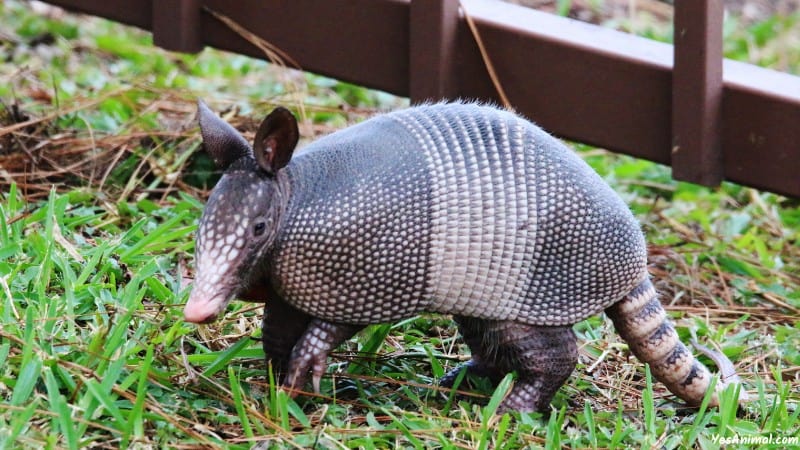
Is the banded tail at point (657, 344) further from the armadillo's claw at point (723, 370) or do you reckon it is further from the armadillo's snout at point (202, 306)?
the armadillo's snout at point (202, 306)

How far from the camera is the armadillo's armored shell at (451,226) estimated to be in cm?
355

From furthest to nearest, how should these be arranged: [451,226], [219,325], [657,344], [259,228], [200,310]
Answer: [219,325] → [657,344] → [451,226] → [259,228] → [200,310]

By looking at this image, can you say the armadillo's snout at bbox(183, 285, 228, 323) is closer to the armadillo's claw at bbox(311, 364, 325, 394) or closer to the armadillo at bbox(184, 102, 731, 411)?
the armadillo at bbox(184, 102, 731, 411)

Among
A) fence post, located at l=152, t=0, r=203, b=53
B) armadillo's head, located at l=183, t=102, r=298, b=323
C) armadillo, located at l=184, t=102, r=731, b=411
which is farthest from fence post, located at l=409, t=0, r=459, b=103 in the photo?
armadillo's head, located at l=183, t=102, r=298, b=323

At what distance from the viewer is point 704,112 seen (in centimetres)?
489

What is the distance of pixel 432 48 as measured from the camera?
17.4 ft

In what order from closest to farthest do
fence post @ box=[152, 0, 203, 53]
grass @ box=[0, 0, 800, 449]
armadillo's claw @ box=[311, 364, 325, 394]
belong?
grass @ box=[0, 0, 800, 449]
armadillo's claw @ box=[311, 364, 325, 394]
fence post @ box=[152, 0, 203, 53]

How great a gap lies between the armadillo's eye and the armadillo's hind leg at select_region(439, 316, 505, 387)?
0.80 metres

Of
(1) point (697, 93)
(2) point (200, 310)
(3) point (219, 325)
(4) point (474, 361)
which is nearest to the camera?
(2) point (200, 310)

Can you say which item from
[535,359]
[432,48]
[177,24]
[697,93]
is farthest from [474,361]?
[177,24]

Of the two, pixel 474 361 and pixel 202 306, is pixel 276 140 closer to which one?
pixel 202 306

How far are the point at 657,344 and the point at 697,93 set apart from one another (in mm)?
1331

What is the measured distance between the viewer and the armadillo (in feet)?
11.5

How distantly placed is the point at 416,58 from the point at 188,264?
1371mm
